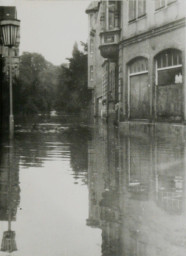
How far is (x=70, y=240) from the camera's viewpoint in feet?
11.9

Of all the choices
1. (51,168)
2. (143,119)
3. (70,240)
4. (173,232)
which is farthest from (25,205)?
(143,119)

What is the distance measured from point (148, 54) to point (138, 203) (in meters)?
12.5

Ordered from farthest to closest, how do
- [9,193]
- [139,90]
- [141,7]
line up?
[139,90]
[141,7]
[9,193]

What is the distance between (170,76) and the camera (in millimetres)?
15672

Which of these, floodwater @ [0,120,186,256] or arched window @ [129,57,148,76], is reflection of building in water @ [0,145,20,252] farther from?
arched window @ [129,57,148,76]

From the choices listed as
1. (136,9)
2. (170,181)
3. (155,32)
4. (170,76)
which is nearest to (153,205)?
(170,181)

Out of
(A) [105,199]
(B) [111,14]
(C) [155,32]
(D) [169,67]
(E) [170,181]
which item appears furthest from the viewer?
(B) [111,14]

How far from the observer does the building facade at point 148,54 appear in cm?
1478

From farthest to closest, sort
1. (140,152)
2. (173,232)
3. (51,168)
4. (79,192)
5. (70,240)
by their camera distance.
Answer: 1. (140,152)
2. (51,168)
3. (79,192)
4. (173,232)
5. (70,240)

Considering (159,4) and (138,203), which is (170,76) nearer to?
(159,4)

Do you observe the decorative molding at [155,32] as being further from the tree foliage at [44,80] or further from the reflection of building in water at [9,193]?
the reflection of building in water at [9,193]

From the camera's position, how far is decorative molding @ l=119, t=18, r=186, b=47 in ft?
46.6

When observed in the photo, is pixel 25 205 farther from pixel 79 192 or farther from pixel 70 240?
pixel 70 240

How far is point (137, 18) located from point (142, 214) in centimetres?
1438
